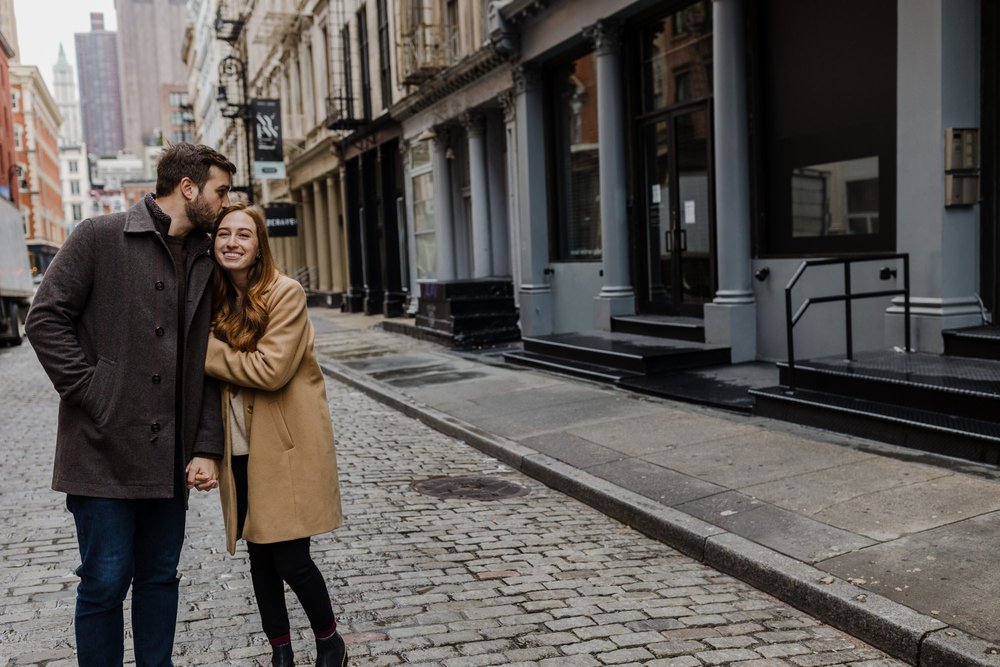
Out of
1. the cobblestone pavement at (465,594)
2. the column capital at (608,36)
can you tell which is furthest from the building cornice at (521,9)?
the cobblestone pavement at (465,594)

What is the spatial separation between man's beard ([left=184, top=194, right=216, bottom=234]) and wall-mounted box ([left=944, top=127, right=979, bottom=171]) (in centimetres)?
719

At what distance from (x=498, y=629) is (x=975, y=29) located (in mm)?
7193

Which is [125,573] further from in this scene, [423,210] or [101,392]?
[423,210]

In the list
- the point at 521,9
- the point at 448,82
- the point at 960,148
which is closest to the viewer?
the point at 960,148

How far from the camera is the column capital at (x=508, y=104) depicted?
17344 millimetres

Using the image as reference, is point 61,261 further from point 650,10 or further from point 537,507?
point 650,10

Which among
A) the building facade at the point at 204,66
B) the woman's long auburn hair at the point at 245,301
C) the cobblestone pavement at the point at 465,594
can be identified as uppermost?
the building facade at the point at 204,66

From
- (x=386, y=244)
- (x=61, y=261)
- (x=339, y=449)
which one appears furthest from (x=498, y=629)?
(x=386, y=244)

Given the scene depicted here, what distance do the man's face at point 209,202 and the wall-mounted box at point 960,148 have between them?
7.13 metres

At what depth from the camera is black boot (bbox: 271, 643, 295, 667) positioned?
144 inches

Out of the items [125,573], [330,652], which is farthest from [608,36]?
[125,573]

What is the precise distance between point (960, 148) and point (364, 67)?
70.2 ft

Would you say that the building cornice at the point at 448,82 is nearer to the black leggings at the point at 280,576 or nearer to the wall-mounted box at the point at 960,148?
Result: the wall-mounted box at the point at 960,148

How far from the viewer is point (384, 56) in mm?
24984
